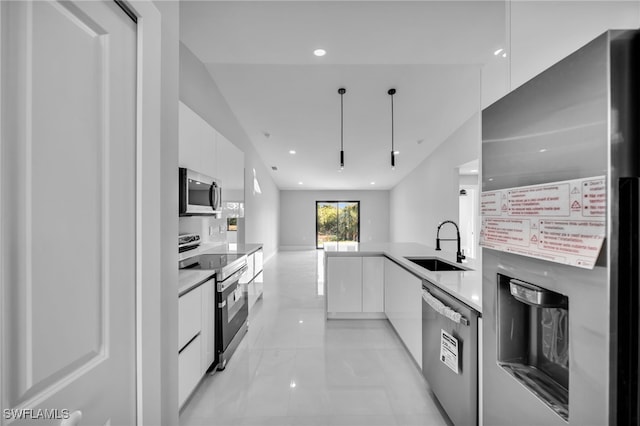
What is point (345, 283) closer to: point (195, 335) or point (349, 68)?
point (195, 335)

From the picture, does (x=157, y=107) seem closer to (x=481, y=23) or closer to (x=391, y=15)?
(x=391, y=15)

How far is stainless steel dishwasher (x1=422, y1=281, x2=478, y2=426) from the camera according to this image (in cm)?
145

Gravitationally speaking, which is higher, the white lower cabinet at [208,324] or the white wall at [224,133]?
the white wall at [224,133]

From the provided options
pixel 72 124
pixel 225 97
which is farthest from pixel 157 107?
pixel 225 97

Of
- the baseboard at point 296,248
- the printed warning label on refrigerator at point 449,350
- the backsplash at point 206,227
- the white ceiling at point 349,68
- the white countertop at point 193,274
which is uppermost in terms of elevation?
the white ceiling at point 349,68

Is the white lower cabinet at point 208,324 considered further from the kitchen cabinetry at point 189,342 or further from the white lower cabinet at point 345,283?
the white lower cabinet at point 345,283

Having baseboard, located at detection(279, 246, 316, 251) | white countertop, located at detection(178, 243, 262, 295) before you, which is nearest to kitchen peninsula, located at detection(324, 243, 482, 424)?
white countertop, located at detection(178, 243, 262, 295)

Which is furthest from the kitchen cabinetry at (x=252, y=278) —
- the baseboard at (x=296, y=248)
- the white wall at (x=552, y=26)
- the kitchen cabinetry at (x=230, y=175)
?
the baseboard at (x=296, y=248)

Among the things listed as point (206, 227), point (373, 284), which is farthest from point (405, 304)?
point (206, 227)

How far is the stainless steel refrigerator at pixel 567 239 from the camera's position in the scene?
2.23 feet

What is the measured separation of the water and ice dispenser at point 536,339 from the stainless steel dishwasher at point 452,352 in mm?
371

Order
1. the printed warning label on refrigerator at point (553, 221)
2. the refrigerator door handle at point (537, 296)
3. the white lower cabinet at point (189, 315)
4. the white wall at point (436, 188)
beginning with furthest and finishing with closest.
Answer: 1. the white wall at point (436, 188)
2. the white lower cabinet at point (189, 315)
3. the refrigerator door handle at point (537, 296)
4. the printed warning label on refrigerator at point (553, 221)

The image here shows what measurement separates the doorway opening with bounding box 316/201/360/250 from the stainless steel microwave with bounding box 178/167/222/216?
921 centimetres

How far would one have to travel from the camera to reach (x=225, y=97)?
4605 mm
